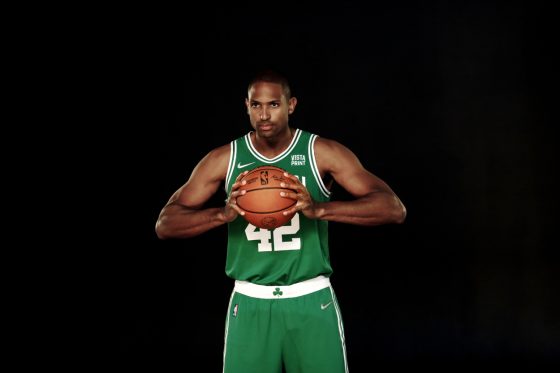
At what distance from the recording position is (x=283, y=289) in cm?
296

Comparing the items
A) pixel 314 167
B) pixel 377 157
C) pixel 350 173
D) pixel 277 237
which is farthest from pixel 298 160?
pixel 377 157

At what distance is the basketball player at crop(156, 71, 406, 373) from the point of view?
9.46ft

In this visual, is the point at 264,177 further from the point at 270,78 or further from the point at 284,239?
the point at 270,78

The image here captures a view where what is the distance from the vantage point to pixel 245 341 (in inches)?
115

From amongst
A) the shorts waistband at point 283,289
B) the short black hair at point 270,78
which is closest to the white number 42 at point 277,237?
the shorts waistband at point 283,289

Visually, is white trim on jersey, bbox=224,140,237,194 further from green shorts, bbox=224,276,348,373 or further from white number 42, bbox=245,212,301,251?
green shorts, bbox=224,276,348,373

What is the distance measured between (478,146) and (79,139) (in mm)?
2821

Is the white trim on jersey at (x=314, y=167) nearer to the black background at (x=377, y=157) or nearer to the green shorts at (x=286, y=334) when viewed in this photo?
the green shorts at (x=286, y=334)

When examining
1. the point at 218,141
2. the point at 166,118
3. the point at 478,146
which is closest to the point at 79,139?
the point at 166,118

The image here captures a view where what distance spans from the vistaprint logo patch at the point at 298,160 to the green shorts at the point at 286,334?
48 cm

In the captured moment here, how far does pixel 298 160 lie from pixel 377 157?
7.53 ft

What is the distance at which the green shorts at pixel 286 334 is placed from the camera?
290 cm

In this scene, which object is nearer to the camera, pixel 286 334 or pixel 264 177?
pixel 264 177

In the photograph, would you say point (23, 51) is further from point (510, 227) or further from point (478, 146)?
point (510, 227)
